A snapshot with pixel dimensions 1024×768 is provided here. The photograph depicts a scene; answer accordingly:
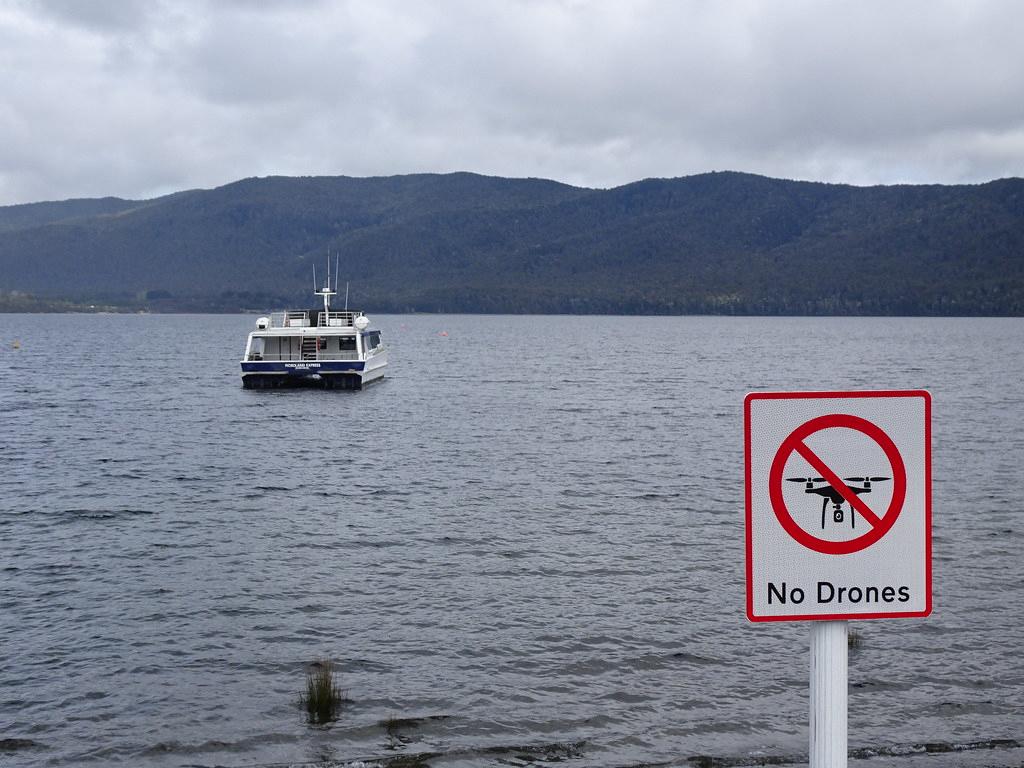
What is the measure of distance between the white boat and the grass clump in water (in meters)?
46.5

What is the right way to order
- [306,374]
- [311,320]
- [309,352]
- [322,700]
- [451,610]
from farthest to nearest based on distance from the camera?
[311,320] → [309,352] → [306,374] → [451,610] → [322,700]

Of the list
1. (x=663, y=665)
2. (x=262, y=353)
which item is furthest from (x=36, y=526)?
(x=262, y=353)

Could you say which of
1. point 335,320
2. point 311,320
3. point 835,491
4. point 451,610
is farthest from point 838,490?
point 311,320

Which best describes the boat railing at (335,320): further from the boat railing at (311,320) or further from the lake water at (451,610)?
the lake water at (451,610)

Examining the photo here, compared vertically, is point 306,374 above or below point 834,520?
below

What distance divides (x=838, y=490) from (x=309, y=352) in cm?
5914

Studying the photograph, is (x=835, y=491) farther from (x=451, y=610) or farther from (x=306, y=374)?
(x=306, y=374)

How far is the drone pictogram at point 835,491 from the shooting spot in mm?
3094

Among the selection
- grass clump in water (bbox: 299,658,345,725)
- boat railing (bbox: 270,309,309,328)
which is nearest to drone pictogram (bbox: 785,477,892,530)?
grass clump in water (bbox: 299,658,345,725)

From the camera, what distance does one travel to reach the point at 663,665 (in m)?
14.5

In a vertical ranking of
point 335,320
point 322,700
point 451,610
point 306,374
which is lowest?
point 451,610

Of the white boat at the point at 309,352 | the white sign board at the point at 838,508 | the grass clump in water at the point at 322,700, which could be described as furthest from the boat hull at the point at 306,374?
the white sign board at the point at 838,508

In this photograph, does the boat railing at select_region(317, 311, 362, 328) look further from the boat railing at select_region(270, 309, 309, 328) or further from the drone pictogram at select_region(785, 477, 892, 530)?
the drone pictogram at select_region(785, 477, 892, 530)

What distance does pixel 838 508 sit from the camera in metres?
3.11
